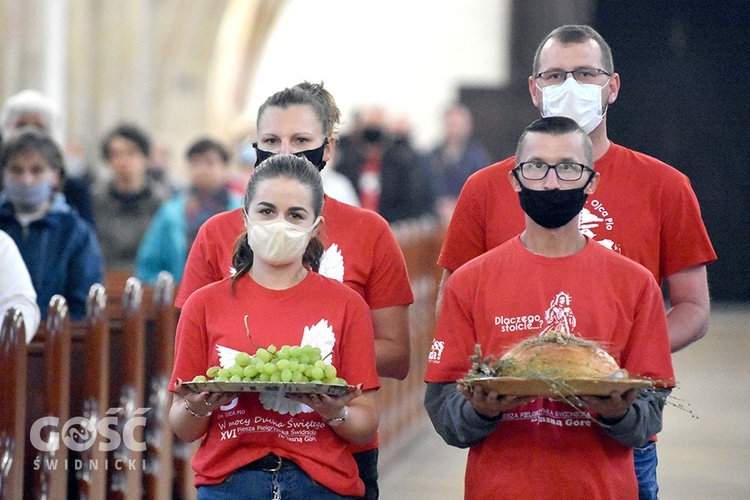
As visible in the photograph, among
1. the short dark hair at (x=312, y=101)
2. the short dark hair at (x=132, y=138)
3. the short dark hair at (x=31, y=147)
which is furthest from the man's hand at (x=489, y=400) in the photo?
the short dark hair at (x=132, y=138)

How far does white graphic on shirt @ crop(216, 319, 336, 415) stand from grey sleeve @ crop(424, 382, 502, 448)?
0.27 meters

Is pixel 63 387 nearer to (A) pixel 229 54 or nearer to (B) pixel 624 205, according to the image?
(B) pixel 624 205

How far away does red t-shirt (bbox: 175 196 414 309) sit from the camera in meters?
3.78

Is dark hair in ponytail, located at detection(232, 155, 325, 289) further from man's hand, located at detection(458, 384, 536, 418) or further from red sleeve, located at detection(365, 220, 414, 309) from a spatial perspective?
man's hand, located at detection(458, 384, 536, 418)

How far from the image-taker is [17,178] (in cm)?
611

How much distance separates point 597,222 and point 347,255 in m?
0.68

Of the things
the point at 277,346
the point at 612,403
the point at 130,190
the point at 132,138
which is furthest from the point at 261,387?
the point at 132,138

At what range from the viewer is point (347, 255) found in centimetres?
379

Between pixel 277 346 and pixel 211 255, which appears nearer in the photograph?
pixel 277 346

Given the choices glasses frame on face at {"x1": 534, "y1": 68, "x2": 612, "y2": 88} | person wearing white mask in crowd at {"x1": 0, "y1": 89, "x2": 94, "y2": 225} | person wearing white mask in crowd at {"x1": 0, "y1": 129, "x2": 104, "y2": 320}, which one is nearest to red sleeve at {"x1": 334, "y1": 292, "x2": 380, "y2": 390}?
glasses frame on face at {"x1": 534, "y1": 68, "x2": 612, "y2": 88}

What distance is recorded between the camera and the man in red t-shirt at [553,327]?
3.31 meters

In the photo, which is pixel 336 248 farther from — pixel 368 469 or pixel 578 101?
pixel 578 101

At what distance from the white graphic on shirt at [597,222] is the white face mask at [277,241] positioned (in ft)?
2.62

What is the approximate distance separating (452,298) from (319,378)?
40 cm
